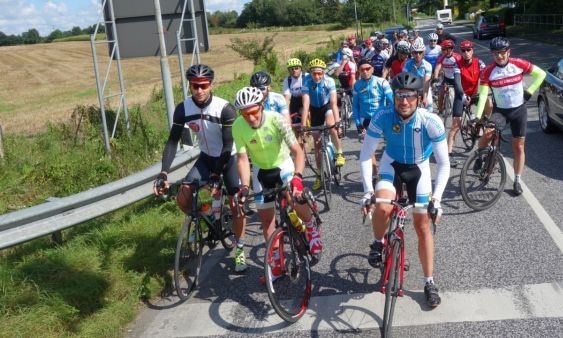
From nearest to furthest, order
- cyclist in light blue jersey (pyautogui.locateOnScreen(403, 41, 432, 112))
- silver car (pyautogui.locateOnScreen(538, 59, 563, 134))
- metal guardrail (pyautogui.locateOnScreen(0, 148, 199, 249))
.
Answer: metal guardrail (pyautogui.locateOnScreen(0, 148, 199, 249))
silver car (pyautogui.locateOnScreen(538, 59, 563, 134))
cyclist in light blue jersey (pyautogui.locateOnScreen(403, 41, 432, 112))

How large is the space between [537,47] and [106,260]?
3122 centimetres

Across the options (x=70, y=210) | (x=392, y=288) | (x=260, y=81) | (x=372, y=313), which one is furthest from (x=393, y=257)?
(x=70, y=210)

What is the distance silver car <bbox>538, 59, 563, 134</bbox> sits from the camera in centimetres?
979

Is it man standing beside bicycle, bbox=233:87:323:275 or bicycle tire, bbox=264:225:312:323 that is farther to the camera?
man standing beside bicycle, bbox=233:87:323:275

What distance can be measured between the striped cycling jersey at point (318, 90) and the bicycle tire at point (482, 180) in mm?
2702

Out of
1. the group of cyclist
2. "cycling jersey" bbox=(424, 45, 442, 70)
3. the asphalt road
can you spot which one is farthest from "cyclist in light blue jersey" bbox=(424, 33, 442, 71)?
the asphalt road

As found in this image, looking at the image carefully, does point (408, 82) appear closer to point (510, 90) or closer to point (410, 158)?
point (410, 158)

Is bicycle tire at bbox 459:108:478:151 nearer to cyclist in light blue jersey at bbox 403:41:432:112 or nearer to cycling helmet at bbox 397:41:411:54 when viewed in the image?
cyclist in light blue jersey at bbox 403:41:432:112

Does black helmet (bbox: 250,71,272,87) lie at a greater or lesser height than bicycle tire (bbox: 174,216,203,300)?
greater

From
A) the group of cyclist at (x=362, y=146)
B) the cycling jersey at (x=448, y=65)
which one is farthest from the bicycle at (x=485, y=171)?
the cycling jersey at (x=448, y=65)

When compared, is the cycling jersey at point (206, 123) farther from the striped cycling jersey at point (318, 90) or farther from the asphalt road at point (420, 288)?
the striped cycling jersey at point (318, 90)

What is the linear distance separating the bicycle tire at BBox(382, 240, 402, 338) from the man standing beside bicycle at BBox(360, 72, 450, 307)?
Answer: 420 mm

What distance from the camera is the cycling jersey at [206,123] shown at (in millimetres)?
5680

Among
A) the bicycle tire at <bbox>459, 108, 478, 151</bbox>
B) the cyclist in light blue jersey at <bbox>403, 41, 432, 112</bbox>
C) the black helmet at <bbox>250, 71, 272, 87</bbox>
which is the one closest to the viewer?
the black helmet at <bbox>250, 71, 272, 87</bbox>
